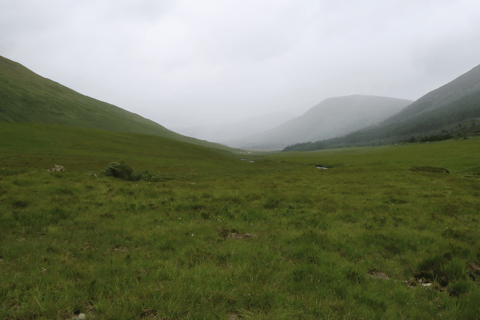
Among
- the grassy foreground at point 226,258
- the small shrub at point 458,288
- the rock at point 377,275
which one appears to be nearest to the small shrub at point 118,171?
the grassy foreground at point 226,258

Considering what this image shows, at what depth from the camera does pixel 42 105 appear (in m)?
147

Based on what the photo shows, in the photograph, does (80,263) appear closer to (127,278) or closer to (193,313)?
(127,278)

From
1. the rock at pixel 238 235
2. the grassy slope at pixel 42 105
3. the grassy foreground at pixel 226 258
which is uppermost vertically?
the grassy slope at pixel 42 105

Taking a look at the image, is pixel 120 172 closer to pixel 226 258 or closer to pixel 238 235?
pixel 238 235

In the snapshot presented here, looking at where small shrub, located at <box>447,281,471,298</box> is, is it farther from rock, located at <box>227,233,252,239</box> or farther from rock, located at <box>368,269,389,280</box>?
rock, located at <box>227,233,252,239</box>

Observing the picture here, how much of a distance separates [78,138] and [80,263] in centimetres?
9495

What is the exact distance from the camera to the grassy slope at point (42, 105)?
12775cm

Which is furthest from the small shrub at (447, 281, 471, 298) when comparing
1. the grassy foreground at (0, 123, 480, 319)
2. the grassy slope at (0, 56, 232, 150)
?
the grassy slope at (0, 56, 232, 150)

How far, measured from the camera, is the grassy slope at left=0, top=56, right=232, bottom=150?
127750mm

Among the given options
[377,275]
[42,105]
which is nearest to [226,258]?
[377,275]

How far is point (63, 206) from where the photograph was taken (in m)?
14.4

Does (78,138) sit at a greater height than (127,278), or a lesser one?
greater

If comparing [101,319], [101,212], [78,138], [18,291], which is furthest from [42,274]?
[78,138]

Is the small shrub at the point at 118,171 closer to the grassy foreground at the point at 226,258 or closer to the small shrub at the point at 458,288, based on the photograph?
the grassy foreground at the point at 226,258
